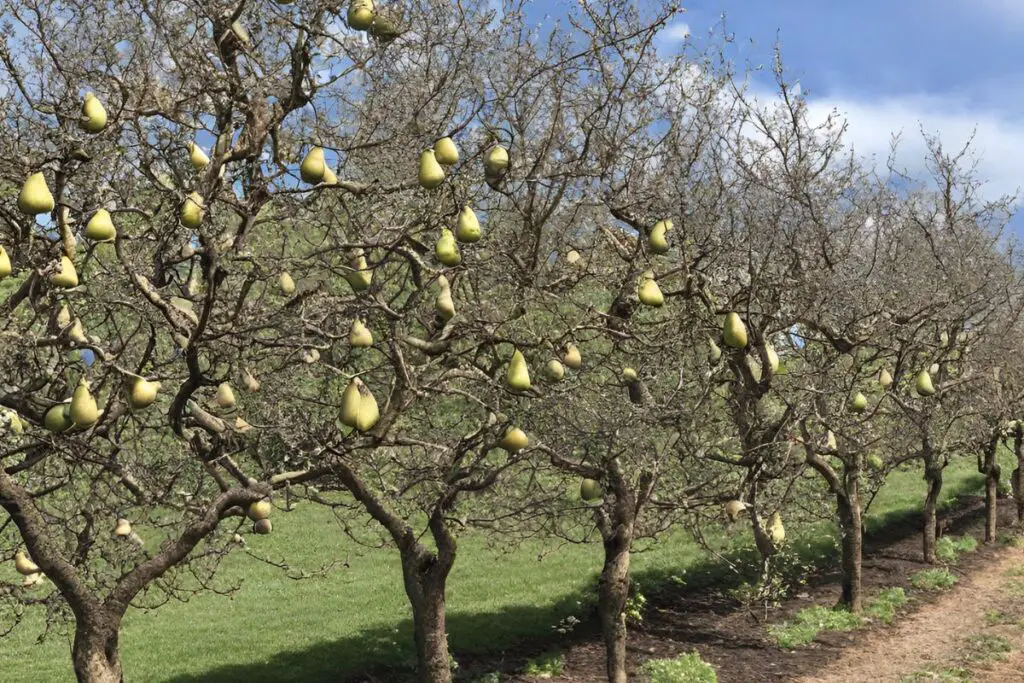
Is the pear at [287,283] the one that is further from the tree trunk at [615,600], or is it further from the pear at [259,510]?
the tree trunk at [615,600]

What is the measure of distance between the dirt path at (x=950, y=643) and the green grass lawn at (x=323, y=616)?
5.78 feet

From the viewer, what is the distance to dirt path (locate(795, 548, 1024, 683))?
33.6ft

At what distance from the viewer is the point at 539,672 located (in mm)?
10305

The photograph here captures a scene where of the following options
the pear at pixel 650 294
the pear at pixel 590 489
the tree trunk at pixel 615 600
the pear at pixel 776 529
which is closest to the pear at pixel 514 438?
the pear at pixel 650 294

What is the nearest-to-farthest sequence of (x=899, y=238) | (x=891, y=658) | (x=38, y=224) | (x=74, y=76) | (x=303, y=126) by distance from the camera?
1. (x=74, y=76)
2. (x=38, y=224)
3. (x=303, y=126)
4. (x=891, y=658)
5. (x=899, y=238)

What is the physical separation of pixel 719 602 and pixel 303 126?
30.5 ft

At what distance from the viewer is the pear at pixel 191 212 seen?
4930mm

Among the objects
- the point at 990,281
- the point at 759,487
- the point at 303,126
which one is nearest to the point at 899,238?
the point at 990,281

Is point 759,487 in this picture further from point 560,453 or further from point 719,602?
point 719,602

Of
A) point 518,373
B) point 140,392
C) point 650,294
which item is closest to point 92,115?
point 140,392

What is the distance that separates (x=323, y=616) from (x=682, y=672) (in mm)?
5243

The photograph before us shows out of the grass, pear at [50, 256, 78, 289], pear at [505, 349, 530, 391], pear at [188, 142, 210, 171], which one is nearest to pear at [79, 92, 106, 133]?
pear at [50, 256, 78, 289]

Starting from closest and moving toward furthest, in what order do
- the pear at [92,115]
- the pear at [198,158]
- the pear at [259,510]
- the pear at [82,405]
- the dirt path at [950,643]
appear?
the pear at [82,405] < the pear at [92,115] < the pear at [198,158] < the pear at [259,510] < the dirt path at [950,643]

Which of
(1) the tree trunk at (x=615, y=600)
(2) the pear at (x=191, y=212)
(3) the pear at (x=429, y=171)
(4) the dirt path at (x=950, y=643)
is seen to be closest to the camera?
(2) the pear at (x=191, y=212)
